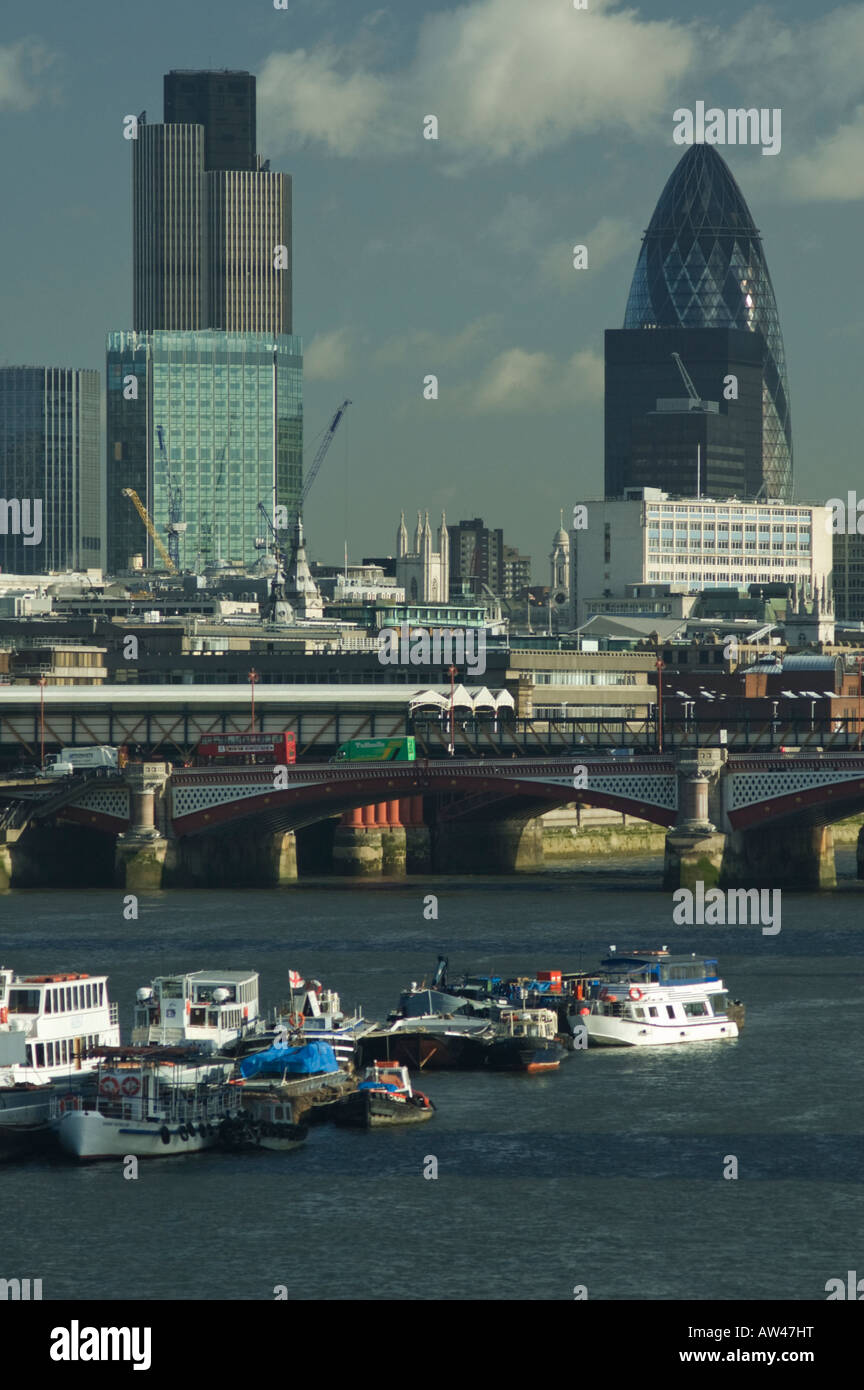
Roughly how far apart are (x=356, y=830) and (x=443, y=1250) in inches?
3030

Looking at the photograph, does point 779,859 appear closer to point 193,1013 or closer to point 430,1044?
point 430,1044

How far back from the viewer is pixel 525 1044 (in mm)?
78562

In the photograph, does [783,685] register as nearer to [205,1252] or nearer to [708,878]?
[708,878]

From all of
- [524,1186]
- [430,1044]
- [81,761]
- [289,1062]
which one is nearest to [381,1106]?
[289,1062]

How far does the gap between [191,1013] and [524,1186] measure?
17075 mm

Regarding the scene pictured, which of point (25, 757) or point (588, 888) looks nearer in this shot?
point (588, 888)

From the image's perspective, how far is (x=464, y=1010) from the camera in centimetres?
8200

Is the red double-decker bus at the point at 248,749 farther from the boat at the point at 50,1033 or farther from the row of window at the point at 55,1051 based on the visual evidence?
the row of window at the point at 55,1051

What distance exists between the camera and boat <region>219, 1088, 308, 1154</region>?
6806cm

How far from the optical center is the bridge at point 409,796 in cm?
11931

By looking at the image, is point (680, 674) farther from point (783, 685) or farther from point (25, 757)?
point (25, 757)
